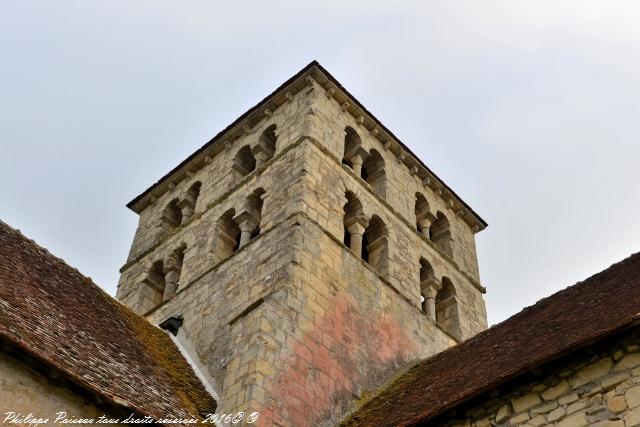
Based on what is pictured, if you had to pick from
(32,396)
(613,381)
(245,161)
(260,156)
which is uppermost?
(245,161)

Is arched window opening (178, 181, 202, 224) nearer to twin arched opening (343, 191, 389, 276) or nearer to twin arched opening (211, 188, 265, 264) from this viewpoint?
twin arched opening (211, 188, 265, 264)

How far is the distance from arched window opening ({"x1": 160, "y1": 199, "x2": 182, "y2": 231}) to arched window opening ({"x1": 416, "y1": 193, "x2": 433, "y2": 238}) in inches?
217

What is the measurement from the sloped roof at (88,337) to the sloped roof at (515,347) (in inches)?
104

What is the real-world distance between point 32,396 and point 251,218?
7350 millimetres

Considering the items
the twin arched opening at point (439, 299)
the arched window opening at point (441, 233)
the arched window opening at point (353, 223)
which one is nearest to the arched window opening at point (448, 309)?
the twin arched opening at point (439, 299)

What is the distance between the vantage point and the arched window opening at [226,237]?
14594 millimetres

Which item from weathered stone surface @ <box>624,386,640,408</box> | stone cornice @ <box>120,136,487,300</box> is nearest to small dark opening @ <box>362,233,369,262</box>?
stone cornice @ <box>120,136,487,300</box>

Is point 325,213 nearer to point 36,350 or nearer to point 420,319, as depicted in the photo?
point 420,319

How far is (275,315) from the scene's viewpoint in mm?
10867

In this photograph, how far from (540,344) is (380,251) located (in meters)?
6.07

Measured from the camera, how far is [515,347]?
9.67 meters

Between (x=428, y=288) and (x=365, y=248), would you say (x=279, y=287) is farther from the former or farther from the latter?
(x=428, y=288)

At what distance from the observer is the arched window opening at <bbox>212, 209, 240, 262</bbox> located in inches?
575

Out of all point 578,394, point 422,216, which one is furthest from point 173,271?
point 578,394
